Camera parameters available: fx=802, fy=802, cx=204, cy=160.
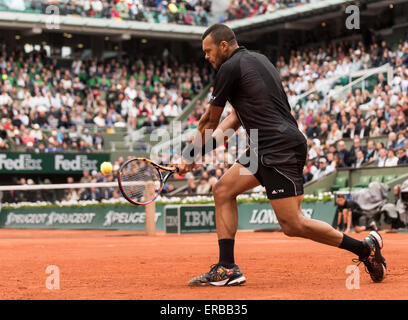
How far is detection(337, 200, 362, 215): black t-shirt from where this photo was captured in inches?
747

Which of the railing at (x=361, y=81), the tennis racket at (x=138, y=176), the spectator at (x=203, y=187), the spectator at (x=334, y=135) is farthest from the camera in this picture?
the railing at (x=361, y=81)

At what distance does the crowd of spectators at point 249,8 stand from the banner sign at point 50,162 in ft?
34.5

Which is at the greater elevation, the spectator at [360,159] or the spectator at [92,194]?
the spectator at [360,159]

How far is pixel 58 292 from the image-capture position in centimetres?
636

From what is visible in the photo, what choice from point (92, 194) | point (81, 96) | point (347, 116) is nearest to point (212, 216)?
point (92, 194)

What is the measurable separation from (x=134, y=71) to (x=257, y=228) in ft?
56.3

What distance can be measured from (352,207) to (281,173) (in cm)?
1291

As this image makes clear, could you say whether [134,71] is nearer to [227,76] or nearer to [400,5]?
[400,5]

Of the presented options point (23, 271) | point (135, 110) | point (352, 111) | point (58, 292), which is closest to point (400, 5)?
point (352, 111)

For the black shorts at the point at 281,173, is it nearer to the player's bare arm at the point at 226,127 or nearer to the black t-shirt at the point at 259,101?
the black t-shirt at the point at 259,101

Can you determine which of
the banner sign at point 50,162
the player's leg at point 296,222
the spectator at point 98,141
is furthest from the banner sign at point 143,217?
the player's leg at point 296,222

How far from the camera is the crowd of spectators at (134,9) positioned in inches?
1351

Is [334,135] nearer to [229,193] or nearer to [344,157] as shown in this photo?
A: [344,157]

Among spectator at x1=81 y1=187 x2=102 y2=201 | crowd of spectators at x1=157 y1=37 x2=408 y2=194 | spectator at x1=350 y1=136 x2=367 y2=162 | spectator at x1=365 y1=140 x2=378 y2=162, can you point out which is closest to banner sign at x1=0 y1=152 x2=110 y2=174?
crowd of spectators at x1=157 y1=37 x2=408 y2=194
